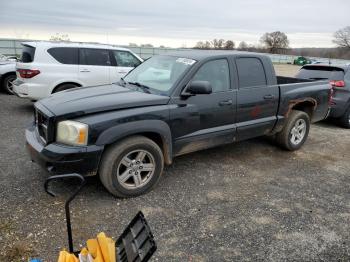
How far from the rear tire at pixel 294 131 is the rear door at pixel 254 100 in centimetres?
50

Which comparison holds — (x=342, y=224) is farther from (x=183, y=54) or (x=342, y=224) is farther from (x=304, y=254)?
(x=183, y=54)

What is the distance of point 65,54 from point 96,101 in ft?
15.7

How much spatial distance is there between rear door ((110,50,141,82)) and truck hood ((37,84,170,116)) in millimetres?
4314

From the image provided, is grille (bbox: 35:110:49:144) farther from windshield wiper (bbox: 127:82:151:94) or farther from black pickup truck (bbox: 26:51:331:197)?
windshield wiper (bbox: 127:82:151:94)

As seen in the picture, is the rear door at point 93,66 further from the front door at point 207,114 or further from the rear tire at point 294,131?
the rear tire at point 294,131

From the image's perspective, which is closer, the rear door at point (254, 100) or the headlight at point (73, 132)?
the headlight at point (73, 132)

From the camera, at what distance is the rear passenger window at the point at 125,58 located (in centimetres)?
894

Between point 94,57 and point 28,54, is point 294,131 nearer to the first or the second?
point 94,57

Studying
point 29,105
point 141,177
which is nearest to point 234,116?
point 141,177

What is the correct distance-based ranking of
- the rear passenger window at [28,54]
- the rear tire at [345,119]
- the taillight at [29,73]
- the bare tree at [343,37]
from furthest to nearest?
the bare tree at [343,37], the rear tire at [345,119], the rear passenger window at [28,54], the taillight at [29,73]

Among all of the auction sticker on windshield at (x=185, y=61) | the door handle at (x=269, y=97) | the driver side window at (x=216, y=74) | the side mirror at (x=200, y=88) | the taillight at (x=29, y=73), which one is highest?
the auction sticker on windshield at (x=185, y=61)

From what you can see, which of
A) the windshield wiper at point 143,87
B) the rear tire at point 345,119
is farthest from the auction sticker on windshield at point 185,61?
the rear tire at point 345,119

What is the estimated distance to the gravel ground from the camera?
124 inches

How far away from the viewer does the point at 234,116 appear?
484 cm
